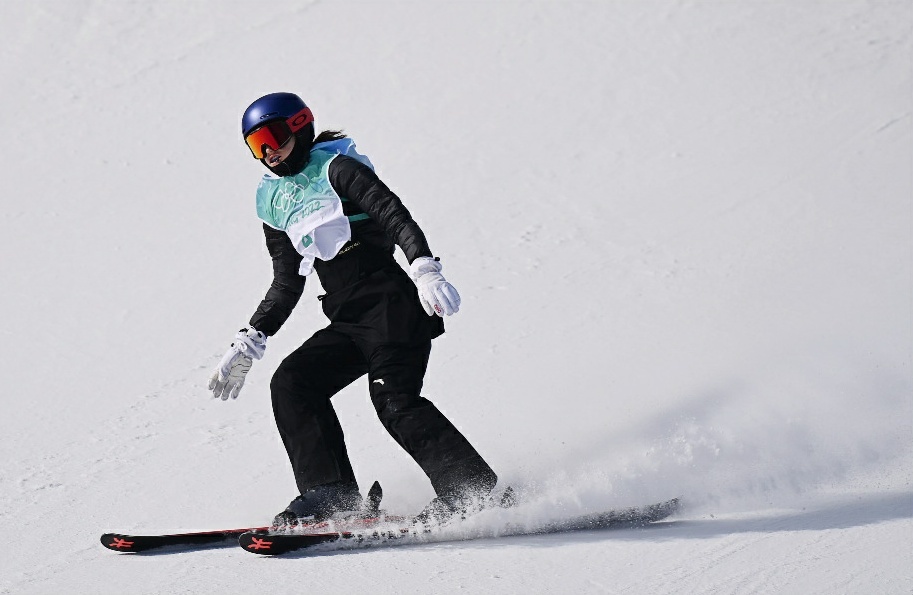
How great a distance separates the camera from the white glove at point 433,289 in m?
4.08

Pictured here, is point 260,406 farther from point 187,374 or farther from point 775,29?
point 775,29

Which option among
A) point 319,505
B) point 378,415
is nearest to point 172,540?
point 319,505

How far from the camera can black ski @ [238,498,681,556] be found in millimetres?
4070

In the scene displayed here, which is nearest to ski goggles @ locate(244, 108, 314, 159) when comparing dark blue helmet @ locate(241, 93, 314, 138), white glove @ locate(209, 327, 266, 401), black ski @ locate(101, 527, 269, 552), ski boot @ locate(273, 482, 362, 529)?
dark blue helmet @ locate(241, 93, 314, 138)

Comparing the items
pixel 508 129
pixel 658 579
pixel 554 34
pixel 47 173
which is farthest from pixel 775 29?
pixel 658 579

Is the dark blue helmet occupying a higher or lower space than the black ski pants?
higher

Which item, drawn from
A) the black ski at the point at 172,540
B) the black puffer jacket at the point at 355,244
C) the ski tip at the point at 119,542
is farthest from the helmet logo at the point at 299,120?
the ski tip at the point at 119,542

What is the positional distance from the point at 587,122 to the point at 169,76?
4442 millimetres

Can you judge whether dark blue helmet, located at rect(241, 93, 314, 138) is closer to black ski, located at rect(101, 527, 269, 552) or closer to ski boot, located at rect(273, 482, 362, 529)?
ski boot, located at rect(273, 482, 362, 529)

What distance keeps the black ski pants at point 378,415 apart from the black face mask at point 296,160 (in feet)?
2.31

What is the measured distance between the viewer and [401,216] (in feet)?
14.1

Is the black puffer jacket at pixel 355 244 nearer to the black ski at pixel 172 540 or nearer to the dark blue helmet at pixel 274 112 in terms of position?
the dark blue helmet at pixel 274 112

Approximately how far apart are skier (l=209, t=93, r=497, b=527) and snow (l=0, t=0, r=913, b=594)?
34cm

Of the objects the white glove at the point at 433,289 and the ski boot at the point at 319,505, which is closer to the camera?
the white glove at the point at 433,289
